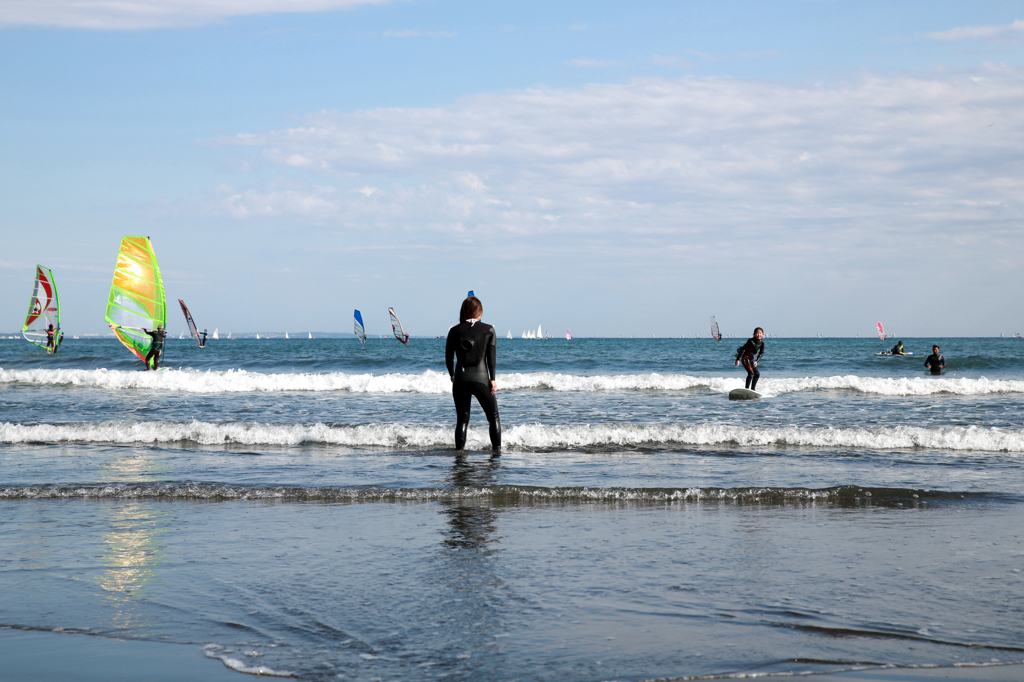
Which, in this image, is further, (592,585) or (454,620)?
(592,585)

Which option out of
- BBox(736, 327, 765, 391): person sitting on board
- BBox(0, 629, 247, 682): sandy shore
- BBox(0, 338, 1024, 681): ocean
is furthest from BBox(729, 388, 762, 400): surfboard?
BBox(0, 629, 247, 682): sandy shore

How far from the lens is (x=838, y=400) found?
1858 centimetres

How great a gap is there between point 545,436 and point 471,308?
2938mm

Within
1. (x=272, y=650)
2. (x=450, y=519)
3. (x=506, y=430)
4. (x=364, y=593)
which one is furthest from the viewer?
(x=506, y=430)

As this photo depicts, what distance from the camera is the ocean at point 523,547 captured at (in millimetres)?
3301

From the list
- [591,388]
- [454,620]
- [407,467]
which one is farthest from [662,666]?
[591,388]

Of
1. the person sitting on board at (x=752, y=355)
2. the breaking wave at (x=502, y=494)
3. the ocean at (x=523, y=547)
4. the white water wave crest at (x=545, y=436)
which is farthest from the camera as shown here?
the person sitting on board at (x=752, y=355)

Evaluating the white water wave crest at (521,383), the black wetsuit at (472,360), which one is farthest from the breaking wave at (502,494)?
the white water wave crest at (521,383)

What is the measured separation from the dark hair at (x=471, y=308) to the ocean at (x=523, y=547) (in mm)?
1843

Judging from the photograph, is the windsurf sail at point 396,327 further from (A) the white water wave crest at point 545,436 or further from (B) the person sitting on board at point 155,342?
(A) the white water wave crest at point 545,436

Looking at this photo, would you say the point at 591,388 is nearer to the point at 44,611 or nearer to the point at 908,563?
the point at 908,563

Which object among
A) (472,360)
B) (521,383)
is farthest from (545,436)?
(521,383)

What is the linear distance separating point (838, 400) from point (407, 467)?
13848 millimetres

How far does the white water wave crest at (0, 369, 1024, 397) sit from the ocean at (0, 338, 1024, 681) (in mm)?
9637
